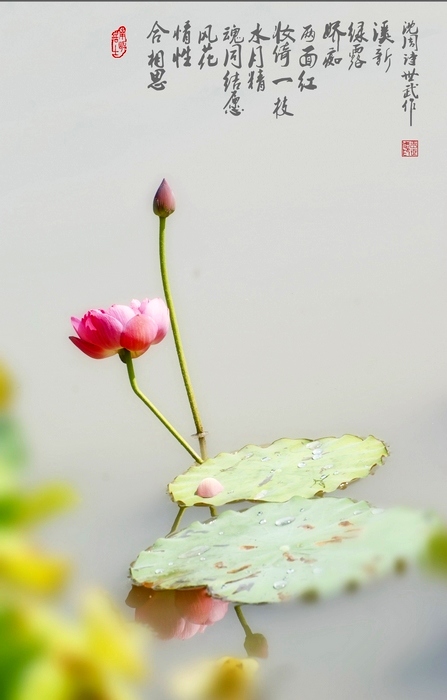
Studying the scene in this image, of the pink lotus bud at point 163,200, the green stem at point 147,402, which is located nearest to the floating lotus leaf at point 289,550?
the green stem at point 147,402

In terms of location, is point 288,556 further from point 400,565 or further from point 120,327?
point 120,327

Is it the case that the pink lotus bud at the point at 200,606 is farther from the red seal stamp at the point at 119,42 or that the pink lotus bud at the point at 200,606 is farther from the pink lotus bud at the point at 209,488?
the red seal stamp at the point at 119,42

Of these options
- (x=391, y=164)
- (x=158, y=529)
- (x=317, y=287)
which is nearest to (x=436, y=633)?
(x=158, y=529)

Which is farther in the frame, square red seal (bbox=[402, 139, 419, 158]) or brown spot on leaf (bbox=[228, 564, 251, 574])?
square red seal (bbox=[402, 139, 419, 158])

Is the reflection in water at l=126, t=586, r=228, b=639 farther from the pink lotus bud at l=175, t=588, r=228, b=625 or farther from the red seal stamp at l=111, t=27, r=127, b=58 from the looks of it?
the red seal stamp at l=111, t=27, r=127, b=58

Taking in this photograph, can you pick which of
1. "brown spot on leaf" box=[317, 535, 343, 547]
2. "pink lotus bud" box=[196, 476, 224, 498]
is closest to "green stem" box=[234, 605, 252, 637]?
"brown spot on leaf" box=[317, 535, 343, 547]

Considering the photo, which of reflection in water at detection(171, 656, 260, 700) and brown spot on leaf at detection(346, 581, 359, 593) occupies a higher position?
brown spot on leaf at detection(346, 581, 359, 593)

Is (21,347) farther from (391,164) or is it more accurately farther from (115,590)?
(391,164)
